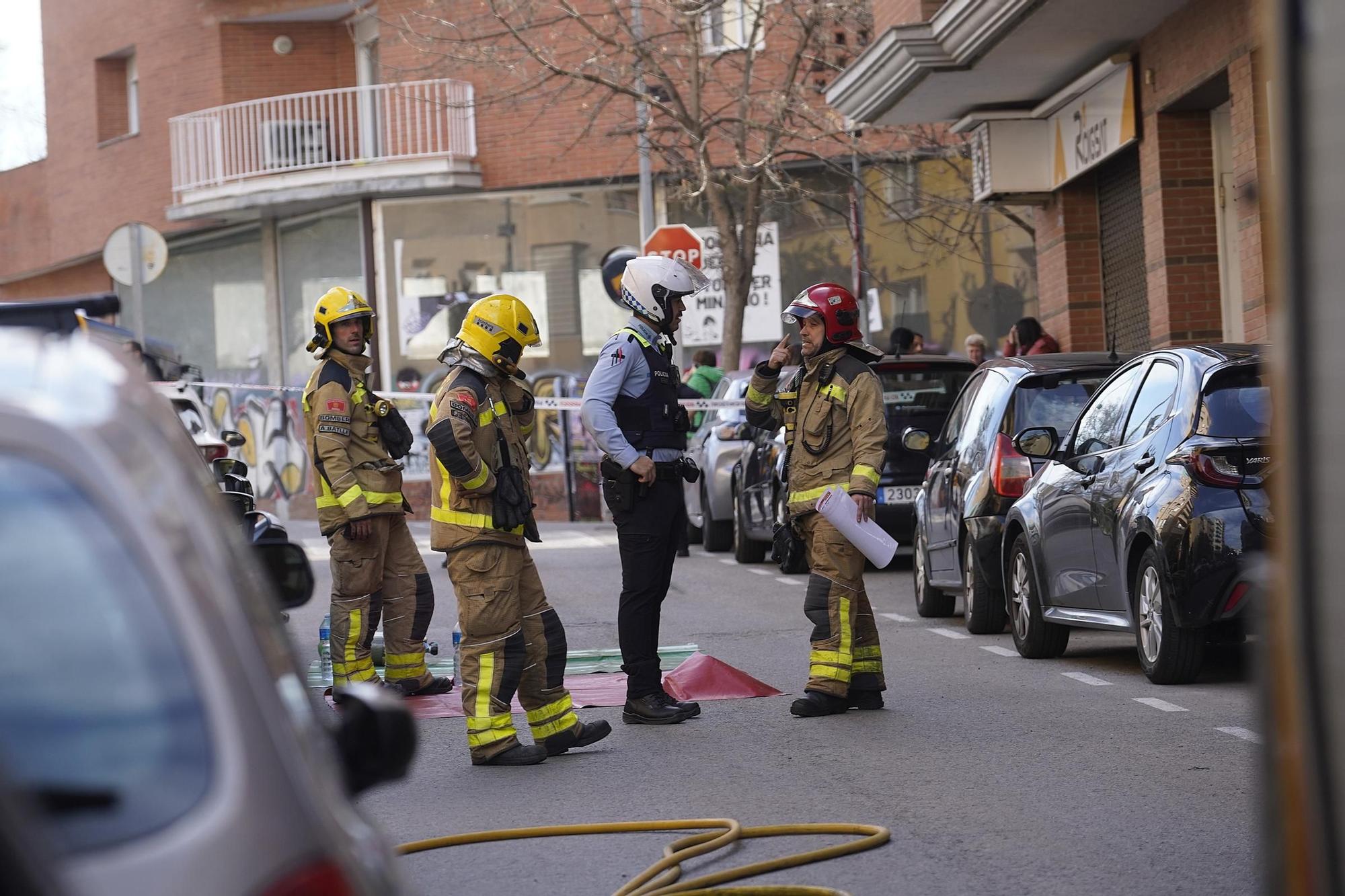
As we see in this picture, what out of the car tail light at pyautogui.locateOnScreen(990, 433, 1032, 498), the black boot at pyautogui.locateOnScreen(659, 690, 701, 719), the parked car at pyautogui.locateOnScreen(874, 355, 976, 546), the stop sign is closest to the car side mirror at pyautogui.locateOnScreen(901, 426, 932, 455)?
the car tail light at pyautogui.locateOnScreen(990, 433, 1032, 498)

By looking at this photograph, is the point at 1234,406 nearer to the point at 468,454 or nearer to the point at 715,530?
the point at 468,454

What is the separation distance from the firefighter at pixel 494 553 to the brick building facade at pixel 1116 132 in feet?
22.6

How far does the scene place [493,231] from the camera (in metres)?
30.2

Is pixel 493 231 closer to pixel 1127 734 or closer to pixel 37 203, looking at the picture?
pixel 37 203

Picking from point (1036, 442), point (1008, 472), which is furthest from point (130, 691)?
point (1008, 472)

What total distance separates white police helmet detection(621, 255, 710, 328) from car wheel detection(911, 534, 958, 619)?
4.66 m

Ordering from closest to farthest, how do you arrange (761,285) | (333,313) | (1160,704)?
(1160,704)
(333,313)
(761,285)

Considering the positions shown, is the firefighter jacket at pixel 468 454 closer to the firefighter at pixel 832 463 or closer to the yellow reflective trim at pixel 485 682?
the yellow reflective trim at pixel 485 682

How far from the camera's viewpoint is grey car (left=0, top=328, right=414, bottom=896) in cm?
226

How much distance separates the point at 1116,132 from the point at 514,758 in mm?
11968

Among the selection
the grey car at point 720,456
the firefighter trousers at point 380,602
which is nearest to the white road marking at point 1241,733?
the firefighter trousers at point 380,602

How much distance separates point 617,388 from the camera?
9.38 m

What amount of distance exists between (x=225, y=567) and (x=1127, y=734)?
6369 millimetres

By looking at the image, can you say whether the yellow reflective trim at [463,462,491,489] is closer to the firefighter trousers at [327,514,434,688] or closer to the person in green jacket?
the firefighter trousers at [327,514,434,688]
